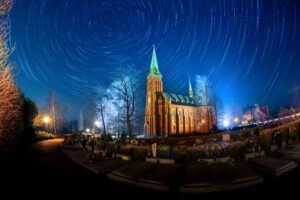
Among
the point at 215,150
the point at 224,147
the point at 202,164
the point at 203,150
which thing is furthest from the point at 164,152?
the point at 224,147

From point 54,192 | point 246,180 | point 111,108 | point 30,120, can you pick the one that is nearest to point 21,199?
point 54,192

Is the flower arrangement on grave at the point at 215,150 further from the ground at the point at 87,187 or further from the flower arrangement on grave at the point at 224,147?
the ground at the point at 87,187

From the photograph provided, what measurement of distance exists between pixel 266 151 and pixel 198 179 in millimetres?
9183

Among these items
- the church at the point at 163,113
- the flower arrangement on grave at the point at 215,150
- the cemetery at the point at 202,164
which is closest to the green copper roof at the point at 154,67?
the church at the point at 163,113

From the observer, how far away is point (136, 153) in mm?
13586

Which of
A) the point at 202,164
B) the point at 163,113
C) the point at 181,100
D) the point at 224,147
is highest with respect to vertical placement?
the point at 181,100

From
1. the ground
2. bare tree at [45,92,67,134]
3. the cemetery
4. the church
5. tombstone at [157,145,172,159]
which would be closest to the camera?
the ground

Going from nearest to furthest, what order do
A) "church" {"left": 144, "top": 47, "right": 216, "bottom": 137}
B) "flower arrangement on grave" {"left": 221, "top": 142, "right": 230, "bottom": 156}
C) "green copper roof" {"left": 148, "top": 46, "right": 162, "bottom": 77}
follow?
1. "flower arrangement on grave" {"left": 221, "top": 142, "right": 230, "bottom": 156}
2. "church" {"left": 144, "top": 47, "right": 216, "bottom": 137}
3. "green copper roof" {"left": 148, "top": 46, "right": 162, "bottom": 77}

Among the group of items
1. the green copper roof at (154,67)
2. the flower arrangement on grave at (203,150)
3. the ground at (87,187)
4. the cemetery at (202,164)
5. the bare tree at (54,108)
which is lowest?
the ground at (87,187)

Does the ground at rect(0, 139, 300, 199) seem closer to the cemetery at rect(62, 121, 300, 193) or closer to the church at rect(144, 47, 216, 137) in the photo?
the cemetery at rect(62, 121, 300, 193)

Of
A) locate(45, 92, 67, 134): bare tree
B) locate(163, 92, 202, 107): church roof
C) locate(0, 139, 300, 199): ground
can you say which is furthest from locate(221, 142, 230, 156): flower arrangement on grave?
locate(163, 92, 202, 107): church roof

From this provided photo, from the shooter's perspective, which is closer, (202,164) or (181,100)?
(202,164)

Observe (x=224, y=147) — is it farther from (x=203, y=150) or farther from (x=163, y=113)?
(x=163, y=113)

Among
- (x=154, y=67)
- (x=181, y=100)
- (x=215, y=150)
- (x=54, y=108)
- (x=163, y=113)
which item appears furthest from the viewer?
(x=181, y=100)
